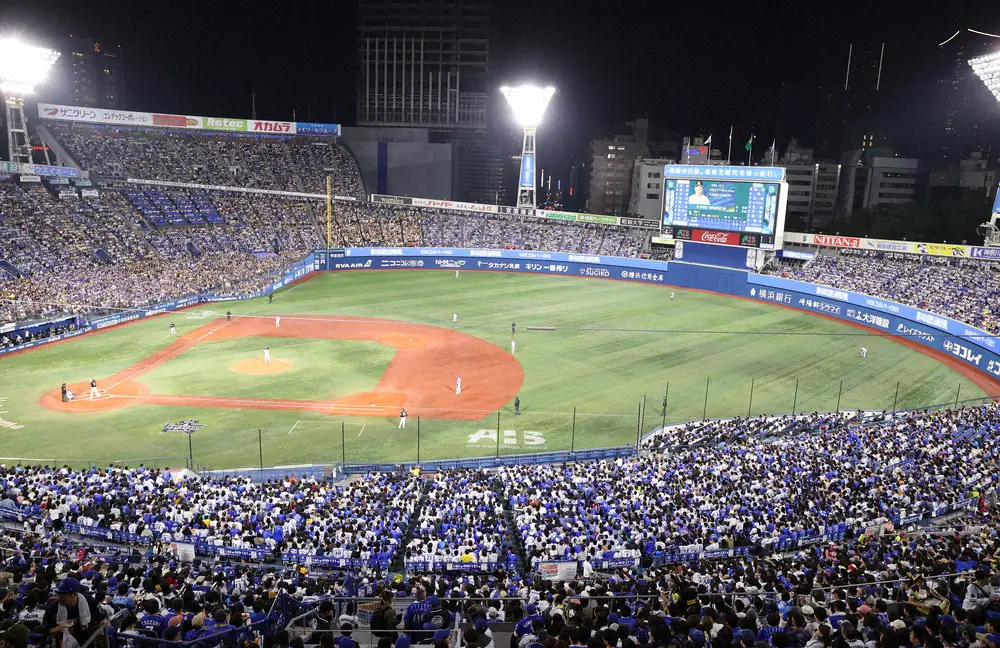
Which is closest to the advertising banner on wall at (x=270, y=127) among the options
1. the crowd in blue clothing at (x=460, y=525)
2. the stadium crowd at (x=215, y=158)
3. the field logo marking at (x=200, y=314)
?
the stadium crowd at (x=215, y=158)

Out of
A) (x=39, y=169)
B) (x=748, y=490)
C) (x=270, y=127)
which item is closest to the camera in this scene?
(x=748, y=490)

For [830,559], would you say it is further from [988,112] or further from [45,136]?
[988,112]

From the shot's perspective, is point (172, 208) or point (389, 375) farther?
point (172, 208)

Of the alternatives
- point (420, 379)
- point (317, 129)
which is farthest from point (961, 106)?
point (420, 379)

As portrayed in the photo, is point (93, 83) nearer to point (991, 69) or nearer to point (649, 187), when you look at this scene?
point (649, 187)

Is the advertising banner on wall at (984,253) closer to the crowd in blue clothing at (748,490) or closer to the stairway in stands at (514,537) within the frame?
the crowd in blue clothing at (748,490)

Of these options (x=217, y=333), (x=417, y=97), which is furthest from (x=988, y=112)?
(x=217, y=333)
